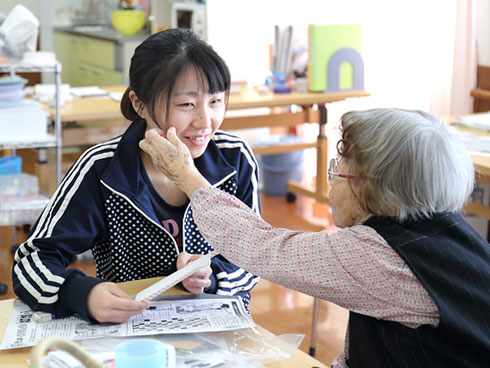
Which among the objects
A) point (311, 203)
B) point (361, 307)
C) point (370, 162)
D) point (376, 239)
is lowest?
point (311, 203)

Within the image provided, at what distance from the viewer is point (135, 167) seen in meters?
1.56

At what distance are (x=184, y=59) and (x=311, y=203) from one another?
11.2 feet

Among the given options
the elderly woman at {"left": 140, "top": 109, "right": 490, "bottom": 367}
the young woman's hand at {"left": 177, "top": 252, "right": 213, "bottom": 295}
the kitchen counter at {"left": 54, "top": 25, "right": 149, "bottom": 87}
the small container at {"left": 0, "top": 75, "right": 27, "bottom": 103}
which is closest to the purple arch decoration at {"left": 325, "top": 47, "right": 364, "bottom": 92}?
the small container at {"left": 0, "top": 75, "right": 27, "bottom": 103}

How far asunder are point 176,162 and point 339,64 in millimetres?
2948

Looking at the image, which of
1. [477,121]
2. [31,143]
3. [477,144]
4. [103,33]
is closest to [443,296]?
[477,144]

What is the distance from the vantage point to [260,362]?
1175 mm

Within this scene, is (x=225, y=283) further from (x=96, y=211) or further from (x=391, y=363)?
(x=391, y=363)

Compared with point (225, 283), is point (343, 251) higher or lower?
higher

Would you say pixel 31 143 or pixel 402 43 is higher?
pixel 402 43

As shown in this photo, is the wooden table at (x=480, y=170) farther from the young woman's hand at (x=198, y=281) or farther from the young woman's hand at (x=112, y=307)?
the young woman's hand at (x=112, y=307)

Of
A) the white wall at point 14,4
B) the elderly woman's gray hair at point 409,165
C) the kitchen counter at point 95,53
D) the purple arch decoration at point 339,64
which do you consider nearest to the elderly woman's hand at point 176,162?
the elderly woman's gray hair at point 409,165

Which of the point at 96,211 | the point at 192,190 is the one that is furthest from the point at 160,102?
the point at 192,190

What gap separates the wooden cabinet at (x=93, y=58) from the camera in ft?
18.8

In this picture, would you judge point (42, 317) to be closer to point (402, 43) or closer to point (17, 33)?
point (17, 33)
